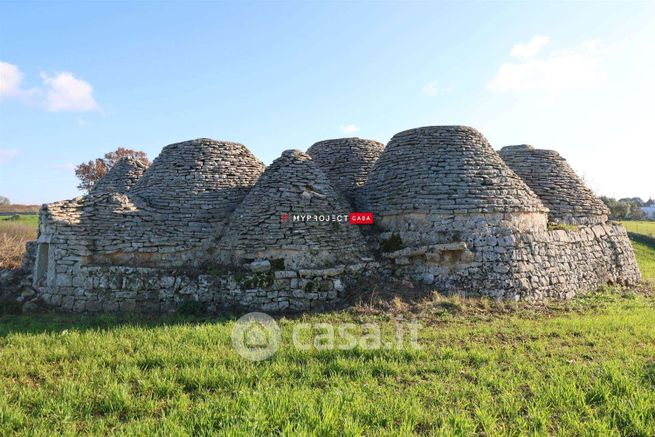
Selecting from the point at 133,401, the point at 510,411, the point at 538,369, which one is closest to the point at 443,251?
the point at 538,369

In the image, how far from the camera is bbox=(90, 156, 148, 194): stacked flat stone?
13.6 m

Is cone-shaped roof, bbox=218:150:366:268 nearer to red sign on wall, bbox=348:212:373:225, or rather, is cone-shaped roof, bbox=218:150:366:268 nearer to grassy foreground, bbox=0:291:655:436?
red sign on wall, bbox=348:212:373:225

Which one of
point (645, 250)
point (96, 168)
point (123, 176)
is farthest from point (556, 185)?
point (96, 168)

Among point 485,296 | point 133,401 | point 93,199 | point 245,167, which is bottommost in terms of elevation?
point 133,401

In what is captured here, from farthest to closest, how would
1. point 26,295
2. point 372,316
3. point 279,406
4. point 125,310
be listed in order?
point 26,295 < point 125,310 < point 372,316 < point 279,406

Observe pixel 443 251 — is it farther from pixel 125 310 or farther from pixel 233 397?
pixel 125 310

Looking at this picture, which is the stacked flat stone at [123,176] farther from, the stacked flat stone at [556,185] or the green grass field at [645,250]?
the green grass field at [645,250]

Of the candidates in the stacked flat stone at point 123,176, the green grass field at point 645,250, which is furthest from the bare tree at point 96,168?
the green grass field at point 645,250

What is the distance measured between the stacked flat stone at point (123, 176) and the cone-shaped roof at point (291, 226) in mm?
5845

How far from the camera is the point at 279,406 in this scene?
13.7 ft

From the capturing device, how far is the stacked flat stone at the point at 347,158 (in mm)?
13516

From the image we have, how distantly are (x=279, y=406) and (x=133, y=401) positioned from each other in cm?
170

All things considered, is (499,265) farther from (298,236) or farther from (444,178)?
(298,236)

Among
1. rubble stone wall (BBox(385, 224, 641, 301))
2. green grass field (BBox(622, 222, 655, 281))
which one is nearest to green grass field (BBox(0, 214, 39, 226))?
rubble stone wall (BBox(385, 224, 641, 301))
